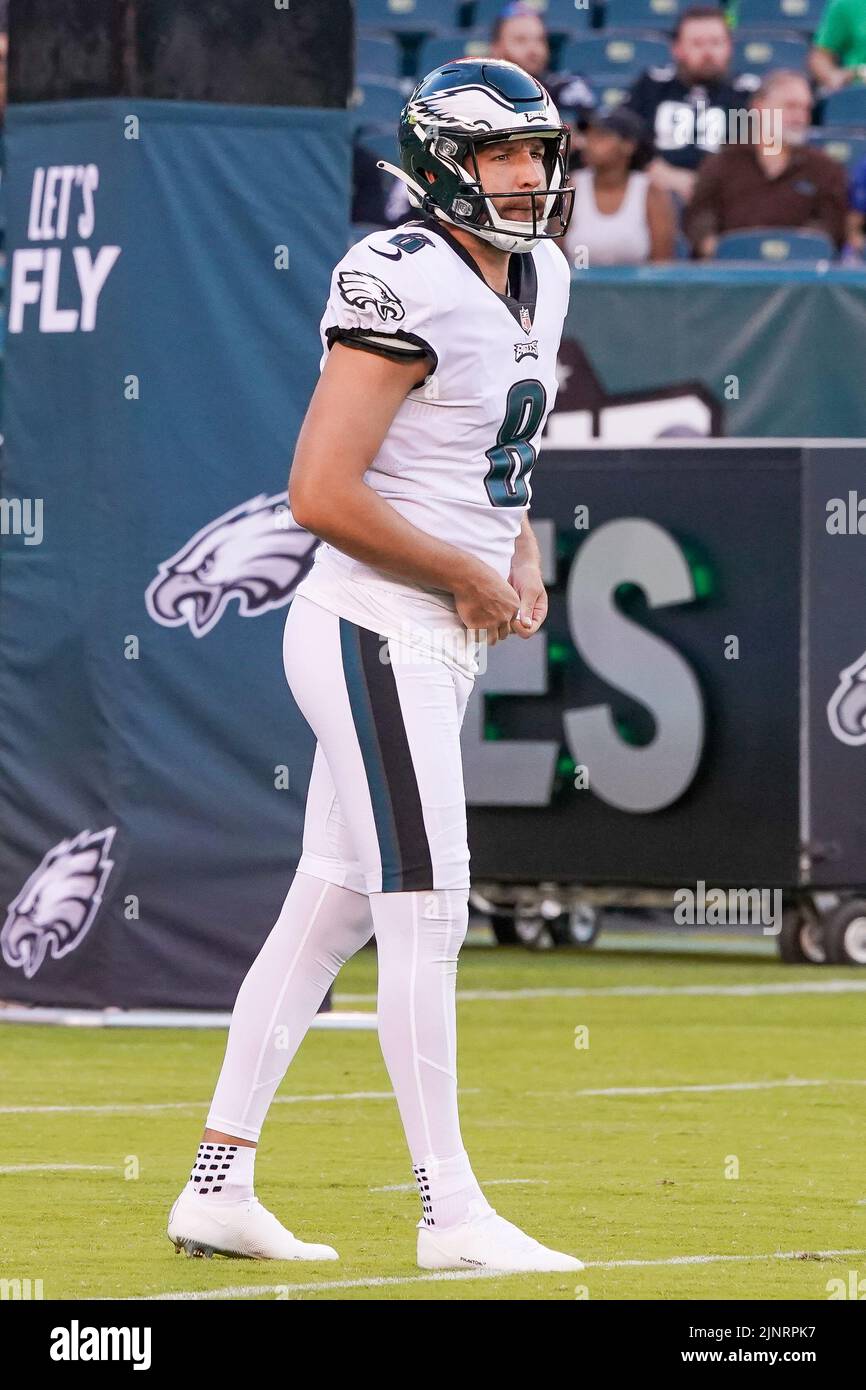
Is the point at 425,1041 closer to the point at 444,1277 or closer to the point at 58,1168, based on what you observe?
Result: the point at 444,1277

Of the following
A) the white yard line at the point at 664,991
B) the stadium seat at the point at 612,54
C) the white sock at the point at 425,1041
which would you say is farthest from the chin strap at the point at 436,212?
the stadium seat at the point at 612,54

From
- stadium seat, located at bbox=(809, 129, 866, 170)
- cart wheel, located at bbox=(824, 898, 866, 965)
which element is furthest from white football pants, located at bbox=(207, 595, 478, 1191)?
stadium seat, located at bbox=(809, 129, 866, 170)

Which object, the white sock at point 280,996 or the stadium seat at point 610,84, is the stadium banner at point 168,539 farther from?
the stadium seat at point 610,84

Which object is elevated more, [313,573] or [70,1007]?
[313,573]

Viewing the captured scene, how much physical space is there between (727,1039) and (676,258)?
618cm

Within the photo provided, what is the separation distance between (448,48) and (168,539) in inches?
320

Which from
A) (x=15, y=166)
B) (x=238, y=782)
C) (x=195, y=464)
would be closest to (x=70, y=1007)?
(x=238, y=782)

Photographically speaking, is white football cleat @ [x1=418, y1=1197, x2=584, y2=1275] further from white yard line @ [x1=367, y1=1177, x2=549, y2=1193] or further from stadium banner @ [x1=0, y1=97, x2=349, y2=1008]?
stadium banner @ [x1=0, y1=97, x2=349, y2=1008]

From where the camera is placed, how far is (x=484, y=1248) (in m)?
4.55

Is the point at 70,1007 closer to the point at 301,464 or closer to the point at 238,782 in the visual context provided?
the point at 238,782

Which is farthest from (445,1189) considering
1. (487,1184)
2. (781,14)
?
(781,14)

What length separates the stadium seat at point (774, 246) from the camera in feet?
45.5

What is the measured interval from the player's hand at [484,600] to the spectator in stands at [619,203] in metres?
8.83
